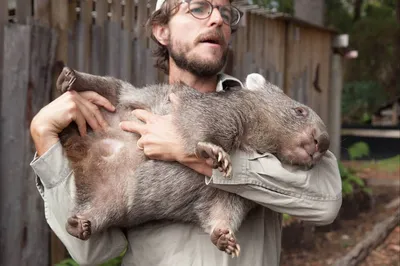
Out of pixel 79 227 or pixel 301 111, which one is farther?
pixel 301 111

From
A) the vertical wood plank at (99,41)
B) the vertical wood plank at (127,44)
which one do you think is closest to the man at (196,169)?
the vertical wood plank at (99,41)

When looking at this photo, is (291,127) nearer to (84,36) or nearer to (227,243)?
(227,243)

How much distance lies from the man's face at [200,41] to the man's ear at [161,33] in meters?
0.12

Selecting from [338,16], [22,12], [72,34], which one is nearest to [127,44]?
[72,34]

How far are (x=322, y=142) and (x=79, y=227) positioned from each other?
107 centimetres

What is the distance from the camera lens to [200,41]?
2410 millimetres

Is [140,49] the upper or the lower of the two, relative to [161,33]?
lower

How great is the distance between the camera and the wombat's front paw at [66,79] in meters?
2.33

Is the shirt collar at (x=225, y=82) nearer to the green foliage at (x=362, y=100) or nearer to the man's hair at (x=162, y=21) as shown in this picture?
the man's hair at (x=162, y=21)

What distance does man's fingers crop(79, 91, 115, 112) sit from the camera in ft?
7.93

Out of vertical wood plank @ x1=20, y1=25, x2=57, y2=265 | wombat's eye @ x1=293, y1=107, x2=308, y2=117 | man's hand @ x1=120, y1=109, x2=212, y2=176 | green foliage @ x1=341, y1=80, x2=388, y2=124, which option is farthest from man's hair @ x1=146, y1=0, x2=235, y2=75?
green foliage @ x1=341, y1=80, x2=388, y2=124

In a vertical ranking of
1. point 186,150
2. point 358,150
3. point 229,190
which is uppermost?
point 186,150

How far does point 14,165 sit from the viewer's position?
11.0 feet

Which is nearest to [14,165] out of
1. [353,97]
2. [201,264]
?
[201,264]
